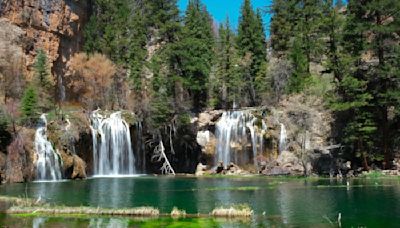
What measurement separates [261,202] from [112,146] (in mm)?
37842

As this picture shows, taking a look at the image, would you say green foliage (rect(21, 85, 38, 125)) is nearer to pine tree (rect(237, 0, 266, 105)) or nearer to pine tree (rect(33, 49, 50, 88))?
pine tree (rect(33, 49, 50, 88))

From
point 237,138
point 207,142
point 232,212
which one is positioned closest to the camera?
point 232,212

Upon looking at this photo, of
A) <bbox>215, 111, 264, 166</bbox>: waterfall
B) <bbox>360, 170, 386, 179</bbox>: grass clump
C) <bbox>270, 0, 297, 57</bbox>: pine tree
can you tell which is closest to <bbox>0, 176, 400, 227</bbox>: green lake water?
<bbox>360, 170, 386, 179</bbox>: grass clump

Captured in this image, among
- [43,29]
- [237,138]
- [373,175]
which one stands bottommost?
[373,175]

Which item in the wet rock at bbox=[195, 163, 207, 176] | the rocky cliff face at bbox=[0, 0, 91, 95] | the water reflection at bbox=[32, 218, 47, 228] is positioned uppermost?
the rocky cliff face at bbox=[0, 0, 91, 95]

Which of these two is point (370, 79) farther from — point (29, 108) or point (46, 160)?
point (29, 108)

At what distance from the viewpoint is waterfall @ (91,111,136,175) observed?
6550cm

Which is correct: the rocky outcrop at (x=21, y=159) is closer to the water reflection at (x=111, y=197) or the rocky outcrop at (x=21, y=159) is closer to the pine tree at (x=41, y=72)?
the water reflection at (x=111, y=197)

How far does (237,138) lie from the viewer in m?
66.6

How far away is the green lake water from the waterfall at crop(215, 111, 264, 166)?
62.6ft

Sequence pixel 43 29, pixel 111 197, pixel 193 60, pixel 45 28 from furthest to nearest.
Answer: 1. pixel 45 28
2. pixel 43 29
3. pixel 193 60
4. pixel 111 197

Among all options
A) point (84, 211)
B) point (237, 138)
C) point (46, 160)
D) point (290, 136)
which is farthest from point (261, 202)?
point (237, 138)

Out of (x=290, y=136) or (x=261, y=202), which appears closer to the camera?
(x=261, y=202)

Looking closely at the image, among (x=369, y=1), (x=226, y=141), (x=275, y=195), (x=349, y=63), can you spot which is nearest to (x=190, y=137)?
(x=226, y=141)
